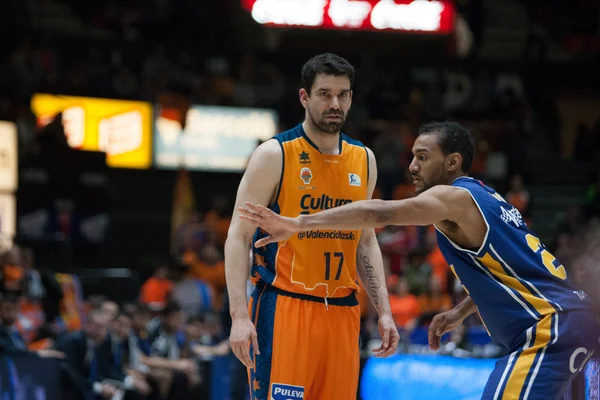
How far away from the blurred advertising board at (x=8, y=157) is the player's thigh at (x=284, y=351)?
10.3 metres

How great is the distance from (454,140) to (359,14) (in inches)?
662

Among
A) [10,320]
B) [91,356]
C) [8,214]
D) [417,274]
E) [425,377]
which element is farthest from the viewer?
[8,214]

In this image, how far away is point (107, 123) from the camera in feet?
60.9

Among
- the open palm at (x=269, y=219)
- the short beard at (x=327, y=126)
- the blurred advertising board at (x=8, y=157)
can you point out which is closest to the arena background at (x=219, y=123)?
the blurred advertising board at (x=8, y=157)

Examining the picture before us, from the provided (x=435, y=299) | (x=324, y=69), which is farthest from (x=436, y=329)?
(x=435, y=299)

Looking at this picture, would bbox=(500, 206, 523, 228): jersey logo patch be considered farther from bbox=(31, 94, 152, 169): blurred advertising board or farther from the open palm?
bbox=(31, 94, 152, 169): blurred advertising board

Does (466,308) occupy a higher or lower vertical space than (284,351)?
higher

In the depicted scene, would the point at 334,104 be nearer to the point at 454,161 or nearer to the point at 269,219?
the point at 454,161

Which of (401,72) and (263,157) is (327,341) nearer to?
(263,157)

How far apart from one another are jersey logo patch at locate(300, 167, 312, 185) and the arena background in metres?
5.61

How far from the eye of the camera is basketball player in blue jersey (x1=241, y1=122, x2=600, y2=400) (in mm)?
4418

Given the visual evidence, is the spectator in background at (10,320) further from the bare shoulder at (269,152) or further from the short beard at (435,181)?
the short beard at (435,181)

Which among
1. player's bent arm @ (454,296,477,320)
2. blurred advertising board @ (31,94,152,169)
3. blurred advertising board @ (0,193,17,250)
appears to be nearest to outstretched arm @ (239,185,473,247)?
player's bent arm @ (454,296,477,320)

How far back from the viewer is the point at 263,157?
16.8ft
